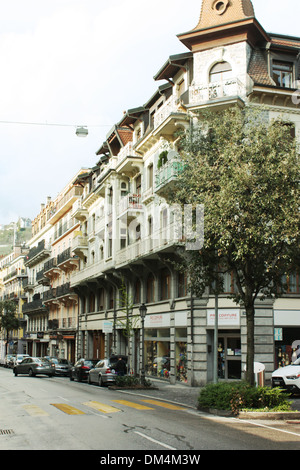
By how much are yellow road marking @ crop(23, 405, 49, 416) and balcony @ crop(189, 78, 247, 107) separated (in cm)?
1481

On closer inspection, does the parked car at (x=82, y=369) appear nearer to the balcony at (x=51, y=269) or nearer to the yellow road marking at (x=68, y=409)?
the yellow road marking at (x=68, y=409)

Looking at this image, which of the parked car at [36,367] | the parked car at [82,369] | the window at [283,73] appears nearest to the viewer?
the window at [283,73]

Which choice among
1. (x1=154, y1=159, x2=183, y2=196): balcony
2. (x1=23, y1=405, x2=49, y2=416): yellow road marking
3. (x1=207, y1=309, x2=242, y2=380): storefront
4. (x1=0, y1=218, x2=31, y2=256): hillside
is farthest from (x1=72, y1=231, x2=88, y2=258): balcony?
(x1=0, y1=218, x2=31, y2=256): hillside

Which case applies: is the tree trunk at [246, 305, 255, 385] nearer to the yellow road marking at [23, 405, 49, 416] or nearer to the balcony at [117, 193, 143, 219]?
the yellow road marking at [23, 405, 49, 416]

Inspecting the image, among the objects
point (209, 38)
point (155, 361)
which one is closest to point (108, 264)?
point (155, 361)

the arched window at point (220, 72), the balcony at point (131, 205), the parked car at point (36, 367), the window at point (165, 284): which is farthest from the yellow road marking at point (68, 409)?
the parked car at point (36, 367)

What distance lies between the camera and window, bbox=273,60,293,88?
26734mm

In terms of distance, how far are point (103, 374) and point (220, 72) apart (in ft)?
52.0

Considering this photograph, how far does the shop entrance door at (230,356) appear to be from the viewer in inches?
997

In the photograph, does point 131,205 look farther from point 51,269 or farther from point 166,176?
point 51,269

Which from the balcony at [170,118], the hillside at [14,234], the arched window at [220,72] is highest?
the hillside at [14,234]

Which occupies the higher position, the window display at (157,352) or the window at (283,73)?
the window at (283,73)

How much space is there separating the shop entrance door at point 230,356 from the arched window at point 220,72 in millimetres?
11923
